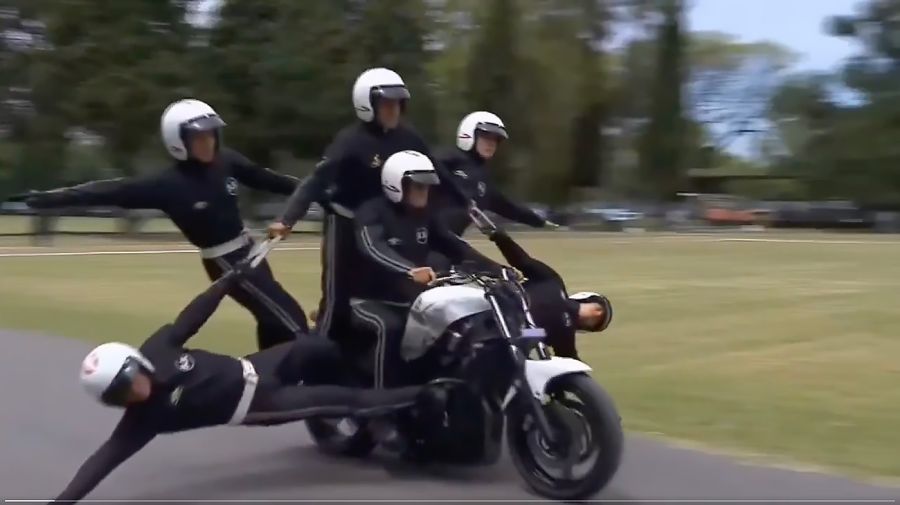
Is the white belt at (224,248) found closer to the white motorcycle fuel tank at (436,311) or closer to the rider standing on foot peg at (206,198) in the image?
the rider standing on foot peg at (206,198)

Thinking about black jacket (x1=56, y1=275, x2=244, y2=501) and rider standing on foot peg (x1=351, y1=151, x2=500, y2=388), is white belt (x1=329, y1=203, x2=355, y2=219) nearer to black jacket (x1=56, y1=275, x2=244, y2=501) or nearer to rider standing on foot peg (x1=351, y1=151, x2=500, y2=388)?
rider standing on foot peg (x1=351, y1=151, x2=500, y2=388)

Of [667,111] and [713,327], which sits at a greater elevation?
[713,327]

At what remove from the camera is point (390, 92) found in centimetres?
794

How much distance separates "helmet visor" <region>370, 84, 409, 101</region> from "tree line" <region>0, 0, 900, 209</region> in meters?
38.2

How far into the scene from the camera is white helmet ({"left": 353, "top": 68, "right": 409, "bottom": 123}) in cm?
796

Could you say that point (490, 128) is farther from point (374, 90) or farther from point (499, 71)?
point (499, 71)

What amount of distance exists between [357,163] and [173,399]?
2.20 metres

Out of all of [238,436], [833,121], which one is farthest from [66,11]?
[238,436]

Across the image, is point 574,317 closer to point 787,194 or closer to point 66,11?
point 66,11

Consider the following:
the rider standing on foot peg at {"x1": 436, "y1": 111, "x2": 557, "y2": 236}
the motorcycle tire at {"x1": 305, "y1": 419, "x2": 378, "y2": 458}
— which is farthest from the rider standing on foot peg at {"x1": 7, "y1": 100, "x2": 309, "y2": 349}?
the rider standing on foot peg at {"x1": 436, "y1": 111, "x2": 557, "y2": 236}

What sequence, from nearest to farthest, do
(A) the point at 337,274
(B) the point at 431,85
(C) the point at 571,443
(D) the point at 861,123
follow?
1. (C) the point at 571,443
2. (A) the point at 337,274
3. (B) the point at 431,85
4. (D) the point at 861,123

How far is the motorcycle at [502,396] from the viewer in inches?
248

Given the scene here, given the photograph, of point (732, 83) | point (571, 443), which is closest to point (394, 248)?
point (571, 443)

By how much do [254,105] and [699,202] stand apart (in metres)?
21.4
